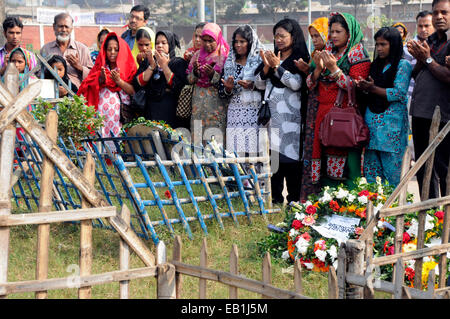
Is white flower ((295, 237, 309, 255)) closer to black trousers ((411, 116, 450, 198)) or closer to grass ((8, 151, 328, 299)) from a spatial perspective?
grass ((8, 151, 328, 299))

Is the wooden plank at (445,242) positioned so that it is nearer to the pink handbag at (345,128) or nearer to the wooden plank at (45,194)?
the pink handbag at (345,128)

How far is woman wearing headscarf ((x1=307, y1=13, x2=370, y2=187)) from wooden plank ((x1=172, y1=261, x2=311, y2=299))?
10.4 feet

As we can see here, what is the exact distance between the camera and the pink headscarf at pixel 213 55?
669 centimetres

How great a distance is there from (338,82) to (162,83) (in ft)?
7.85

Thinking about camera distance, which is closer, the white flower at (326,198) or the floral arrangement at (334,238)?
the floral arrangement at (334,238)

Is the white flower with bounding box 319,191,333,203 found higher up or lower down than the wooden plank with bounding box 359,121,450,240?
lower down

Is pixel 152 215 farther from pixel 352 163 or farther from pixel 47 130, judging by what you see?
pixel 47 130

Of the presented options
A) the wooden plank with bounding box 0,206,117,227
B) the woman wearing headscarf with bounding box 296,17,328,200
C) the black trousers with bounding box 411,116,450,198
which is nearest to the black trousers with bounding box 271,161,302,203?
the woman wearing headscarf with bounding box 296,17,328,200

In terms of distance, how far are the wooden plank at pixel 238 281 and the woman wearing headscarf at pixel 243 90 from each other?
11.6ft

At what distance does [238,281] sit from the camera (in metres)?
2.72

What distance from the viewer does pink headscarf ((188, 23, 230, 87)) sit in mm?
6691

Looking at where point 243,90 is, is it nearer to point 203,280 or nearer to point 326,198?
point 326,198

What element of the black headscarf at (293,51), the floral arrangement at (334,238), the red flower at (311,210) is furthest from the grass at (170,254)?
the black headscarf at (293,51)
